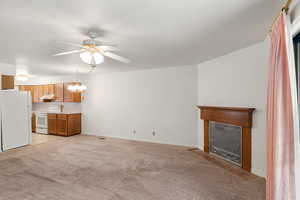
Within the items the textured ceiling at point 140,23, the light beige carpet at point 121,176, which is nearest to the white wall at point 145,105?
the light beige carpet at point 121,176

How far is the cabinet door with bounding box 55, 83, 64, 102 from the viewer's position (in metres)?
6.58

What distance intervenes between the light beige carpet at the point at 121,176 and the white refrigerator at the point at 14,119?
1.14 ft

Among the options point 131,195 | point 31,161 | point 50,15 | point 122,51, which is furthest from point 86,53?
point 31,161

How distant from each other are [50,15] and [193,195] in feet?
10.00

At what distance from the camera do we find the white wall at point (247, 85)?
2.90 meters

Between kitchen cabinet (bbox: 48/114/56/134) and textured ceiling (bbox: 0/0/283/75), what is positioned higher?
textured ceiling (bbox: 0/0/283/75)

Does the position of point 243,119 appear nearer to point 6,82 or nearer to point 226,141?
point 226,141

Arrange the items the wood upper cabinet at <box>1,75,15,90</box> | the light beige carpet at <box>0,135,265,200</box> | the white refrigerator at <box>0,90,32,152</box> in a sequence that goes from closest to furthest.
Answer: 1. the light beige carpet at <box>0,135,265,200</box>
2. the white refrigerator at <box>0,90,32,152</box>
3. the wood upper cabinet at <box>1,75,15,90</box>

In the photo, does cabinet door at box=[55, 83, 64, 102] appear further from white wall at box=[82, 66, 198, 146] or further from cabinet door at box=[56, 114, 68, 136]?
white wall at box=[82, 66, 198, 146]

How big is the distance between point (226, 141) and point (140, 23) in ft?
10.3

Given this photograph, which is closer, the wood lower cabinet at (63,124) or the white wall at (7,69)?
the white wall at (7,69)

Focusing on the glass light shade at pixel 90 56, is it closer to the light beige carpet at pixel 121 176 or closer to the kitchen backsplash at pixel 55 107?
the light beige carpet at pixel 121 176

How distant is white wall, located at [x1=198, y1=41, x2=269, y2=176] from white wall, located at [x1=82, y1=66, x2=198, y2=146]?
85 centimetres

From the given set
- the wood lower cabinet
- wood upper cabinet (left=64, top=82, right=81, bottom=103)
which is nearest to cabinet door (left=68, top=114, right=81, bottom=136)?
the wood lower cabinet
